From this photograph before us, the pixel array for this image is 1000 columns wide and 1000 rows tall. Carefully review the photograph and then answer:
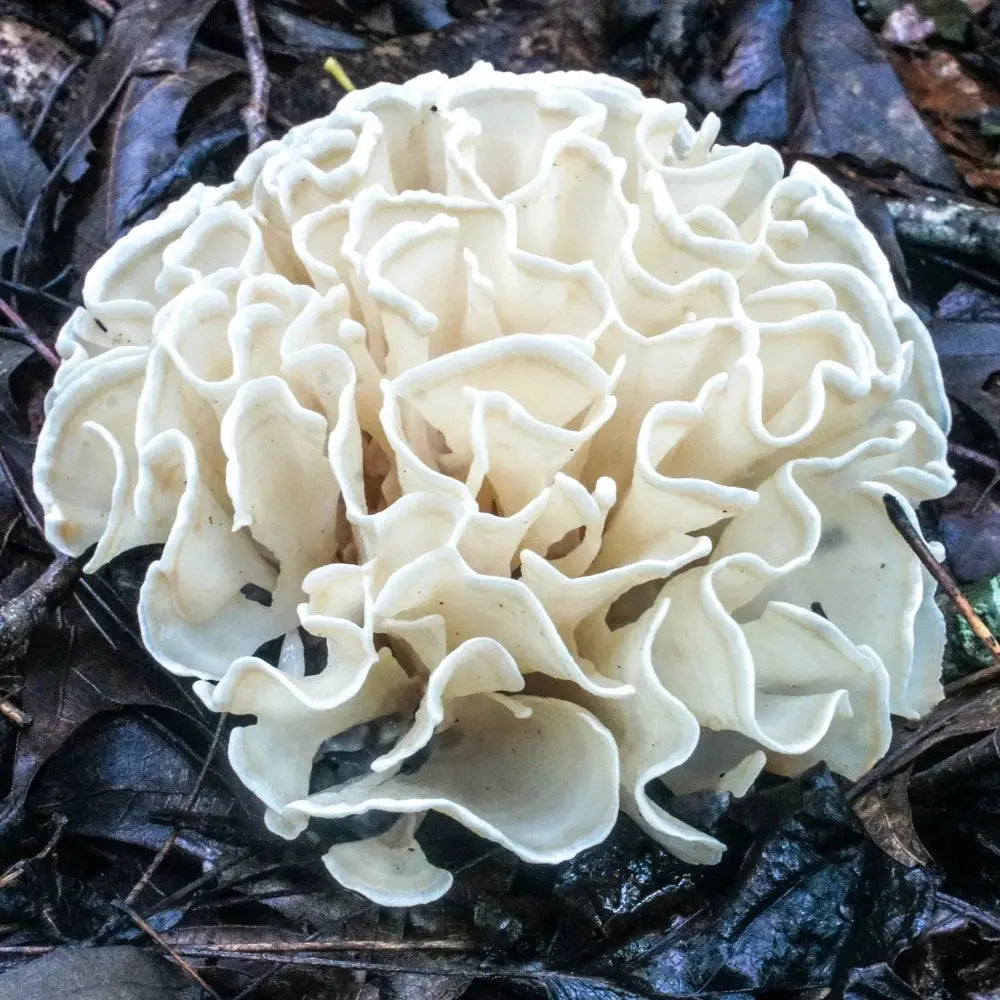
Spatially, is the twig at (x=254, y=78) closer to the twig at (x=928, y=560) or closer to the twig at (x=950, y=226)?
the twig at (x=950, y=226)

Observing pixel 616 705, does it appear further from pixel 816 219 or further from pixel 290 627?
pixel 816 219

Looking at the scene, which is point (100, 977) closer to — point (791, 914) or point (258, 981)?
point (258, 981)

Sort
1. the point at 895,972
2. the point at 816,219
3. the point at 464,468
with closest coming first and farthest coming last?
the point at 895,972, the point at 464,468, the point at 816,219

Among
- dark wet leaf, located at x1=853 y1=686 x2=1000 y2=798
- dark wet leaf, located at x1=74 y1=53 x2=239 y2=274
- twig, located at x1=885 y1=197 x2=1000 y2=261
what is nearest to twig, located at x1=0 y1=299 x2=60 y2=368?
dark wet leaf, located at x1=74 y1=53 x2=239 y2=274

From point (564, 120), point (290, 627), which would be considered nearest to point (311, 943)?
point (290, 627)

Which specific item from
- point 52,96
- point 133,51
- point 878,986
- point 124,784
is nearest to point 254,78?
point 133,51

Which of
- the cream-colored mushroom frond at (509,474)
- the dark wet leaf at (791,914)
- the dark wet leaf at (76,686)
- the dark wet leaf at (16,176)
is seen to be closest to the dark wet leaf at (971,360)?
the cream-colored mushroom frond at (509,474)
